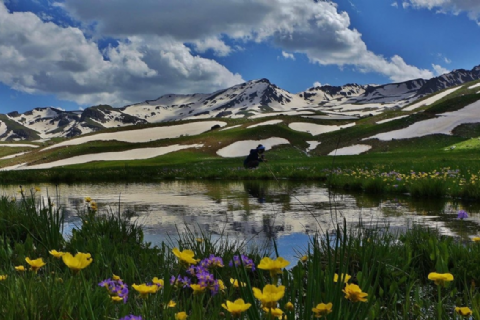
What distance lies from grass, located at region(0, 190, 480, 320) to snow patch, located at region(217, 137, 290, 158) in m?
44.8

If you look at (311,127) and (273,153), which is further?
(311,127)

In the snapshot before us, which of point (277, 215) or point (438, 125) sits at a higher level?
point (438, 125)

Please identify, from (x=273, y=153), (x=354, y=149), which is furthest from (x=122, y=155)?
(x=354, y=149)

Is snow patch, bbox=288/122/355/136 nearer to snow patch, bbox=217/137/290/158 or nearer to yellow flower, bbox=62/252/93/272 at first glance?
snow patch, bbox=217/137/290/158

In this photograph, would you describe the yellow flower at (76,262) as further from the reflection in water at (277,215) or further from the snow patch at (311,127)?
the snow patch at (311,127)

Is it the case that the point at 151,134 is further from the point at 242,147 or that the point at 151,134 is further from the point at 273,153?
the point at 273,153

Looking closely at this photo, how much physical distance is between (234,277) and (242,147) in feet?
166

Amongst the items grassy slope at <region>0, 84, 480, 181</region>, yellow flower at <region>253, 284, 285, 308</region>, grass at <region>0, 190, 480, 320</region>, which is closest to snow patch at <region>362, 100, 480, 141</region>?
grassy slope at <region>0, 84, 480, 181</region>

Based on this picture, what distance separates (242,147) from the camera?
5481 centimetres

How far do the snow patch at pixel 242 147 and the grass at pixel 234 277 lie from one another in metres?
44.8

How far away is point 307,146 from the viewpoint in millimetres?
53094

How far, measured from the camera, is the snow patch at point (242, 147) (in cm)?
5250

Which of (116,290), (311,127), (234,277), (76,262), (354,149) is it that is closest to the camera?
(76,262)

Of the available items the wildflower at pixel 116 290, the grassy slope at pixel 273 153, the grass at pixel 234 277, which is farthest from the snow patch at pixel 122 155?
the wildflower at pixel 116 290
